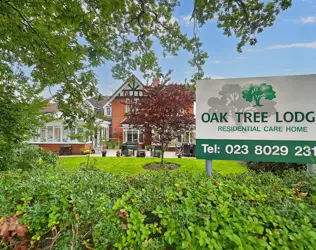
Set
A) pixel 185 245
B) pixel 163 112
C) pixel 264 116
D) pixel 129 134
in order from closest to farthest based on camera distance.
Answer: pixel 185 245, pixel 264 116, pixel 163 112, pixel 129 134

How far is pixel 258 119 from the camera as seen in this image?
3549mm

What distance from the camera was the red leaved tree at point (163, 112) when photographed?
968 centimetres

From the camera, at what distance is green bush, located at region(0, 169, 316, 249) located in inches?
53.9

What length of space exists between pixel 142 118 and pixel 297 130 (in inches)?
287

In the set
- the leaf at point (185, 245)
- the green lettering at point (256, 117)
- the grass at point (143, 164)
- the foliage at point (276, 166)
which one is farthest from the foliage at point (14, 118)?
the foliage at point (276, 166)

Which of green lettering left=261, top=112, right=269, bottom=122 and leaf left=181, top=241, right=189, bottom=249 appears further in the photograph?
green lettering left=261, top=112, right=269, bottom=122

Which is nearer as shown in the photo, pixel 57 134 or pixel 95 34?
pixel 95 34

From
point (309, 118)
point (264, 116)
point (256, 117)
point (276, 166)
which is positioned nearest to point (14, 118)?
point (256, 117)

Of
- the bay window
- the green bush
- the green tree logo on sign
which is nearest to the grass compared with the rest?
the green tree logo on sign

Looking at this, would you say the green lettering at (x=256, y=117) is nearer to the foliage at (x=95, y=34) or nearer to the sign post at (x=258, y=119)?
the sign post at (x=258, y=119)

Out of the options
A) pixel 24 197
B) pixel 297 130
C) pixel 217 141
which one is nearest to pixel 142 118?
pixel 217 141

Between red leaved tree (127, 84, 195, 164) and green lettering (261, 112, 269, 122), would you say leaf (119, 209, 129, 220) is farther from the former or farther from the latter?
red leaved tree (127, 84, 195, 164)

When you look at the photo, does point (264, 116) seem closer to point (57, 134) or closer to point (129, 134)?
point (57, 134)

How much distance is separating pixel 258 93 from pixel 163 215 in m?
2.89
